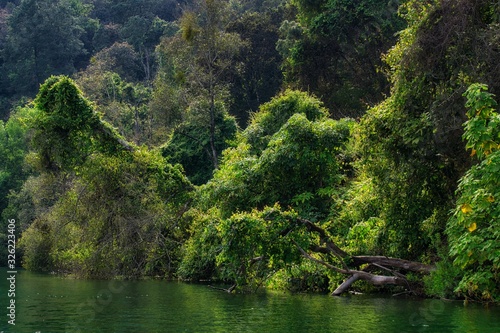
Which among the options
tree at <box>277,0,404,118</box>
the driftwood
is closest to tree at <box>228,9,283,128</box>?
tree at <box>277,0,404,118</box>

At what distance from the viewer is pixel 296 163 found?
24625mm

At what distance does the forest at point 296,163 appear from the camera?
711 inches

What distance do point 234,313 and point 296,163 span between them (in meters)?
9.60

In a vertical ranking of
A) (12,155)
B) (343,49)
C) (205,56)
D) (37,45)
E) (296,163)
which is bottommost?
(296,163)

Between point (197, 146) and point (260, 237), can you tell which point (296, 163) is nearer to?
point (260, 237)

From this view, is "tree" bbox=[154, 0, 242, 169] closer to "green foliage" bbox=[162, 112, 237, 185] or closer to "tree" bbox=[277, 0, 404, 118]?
"green foliage" bbox=[162, 112, 237, 185]

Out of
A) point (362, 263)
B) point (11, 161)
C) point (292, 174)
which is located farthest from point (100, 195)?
point (11, 161)

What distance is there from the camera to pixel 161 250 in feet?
97.3

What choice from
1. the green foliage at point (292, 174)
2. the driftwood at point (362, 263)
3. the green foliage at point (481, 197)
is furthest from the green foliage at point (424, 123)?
the green foliage at point (292, 174)

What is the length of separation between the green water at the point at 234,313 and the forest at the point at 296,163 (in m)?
0.93

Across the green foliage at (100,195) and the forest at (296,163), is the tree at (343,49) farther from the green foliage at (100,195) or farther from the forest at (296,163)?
the green foliage at (100,195)

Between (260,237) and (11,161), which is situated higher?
(11,161)

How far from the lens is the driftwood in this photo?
63.1 ft

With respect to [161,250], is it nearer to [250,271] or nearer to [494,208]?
[250,271]
